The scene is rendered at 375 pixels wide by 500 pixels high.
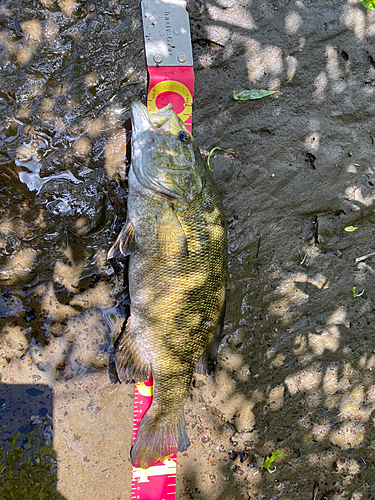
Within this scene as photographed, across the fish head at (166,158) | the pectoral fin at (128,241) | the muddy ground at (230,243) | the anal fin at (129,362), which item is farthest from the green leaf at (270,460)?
the fish head at (166,158)

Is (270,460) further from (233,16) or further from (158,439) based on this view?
(233,16)

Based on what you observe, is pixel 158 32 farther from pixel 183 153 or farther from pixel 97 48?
pixel 183 153

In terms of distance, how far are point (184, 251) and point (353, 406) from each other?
2.37 meters

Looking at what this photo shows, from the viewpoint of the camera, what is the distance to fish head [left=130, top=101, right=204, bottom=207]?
3039 mm

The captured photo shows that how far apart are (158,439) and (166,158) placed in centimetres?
238

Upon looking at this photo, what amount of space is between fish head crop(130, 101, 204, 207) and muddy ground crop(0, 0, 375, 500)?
41cm

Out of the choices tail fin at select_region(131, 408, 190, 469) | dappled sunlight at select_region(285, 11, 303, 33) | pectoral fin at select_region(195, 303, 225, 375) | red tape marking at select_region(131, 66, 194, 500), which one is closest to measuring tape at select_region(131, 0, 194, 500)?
red tape marking at select_region(131, 66, 194, 500)

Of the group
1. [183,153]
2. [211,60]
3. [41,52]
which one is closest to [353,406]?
[183,153]

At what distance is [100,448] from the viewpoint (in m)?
3.33

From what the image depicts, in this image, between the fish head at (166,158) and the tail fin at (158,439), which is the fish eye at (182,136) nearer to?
the fish head at (166,158)

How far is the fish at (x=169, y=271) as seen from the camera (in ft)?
9.77

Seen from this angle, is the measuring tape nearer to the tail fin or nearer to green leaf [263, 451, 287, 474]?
the tail fin

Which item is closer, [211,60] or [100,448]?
[100,448]

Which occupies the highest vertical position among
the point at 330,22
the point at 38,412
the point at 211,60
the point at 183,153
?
the point at 330,22
